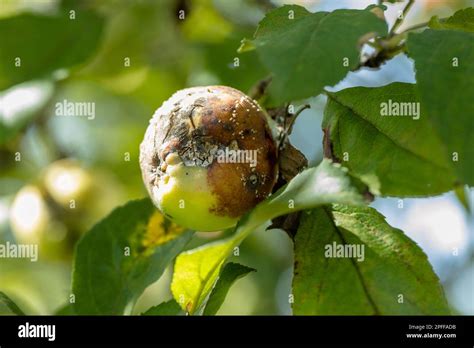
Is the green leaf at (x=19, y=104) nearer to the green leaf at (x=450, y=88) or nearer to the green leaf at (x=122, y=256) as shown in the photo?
the green leaf at (x=122, y=256)

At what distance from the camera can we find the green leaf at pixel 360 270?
1104mm

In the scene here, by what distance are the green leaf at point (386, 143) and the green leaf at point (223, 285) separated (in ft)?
0.83

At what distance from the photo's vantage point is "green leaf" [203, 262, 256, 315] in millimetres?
1164

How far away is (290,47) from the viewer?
951 millimetres

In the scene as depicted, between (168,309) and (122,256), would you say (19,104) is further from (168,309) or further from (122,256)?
(168,309)

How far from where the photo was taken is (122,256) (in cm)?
146

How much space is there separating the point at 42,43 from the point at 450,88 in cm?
140

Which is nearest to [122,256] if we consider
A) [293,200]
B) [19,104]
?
[293,200]

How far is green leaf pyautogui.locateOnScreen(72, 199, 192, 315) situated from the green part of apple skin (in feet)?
0.91

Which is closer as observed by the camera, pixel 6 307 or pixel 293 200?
A: pixel 293 200

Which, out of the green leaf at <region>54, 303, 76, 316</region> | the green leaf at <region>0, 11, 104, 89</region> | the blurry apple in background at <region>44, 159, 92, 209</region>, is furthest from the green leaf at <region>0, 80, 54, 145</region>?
the green leaf at <region>54, 303, 76, 316</region>

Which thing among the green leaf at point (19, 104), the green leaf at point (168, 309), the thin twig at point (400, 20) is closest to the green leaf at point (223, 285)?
the green leaf at point (168, 309)

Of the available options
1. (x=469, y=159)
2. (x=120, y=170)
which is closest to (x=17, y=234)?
(x=120, y=170)

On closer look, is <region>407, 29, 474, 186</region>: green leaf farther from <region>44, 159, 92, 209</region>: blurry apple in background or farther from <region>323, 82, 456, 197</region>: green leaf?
<region>44, 159, 92, 209</region>: blurry apple in background
